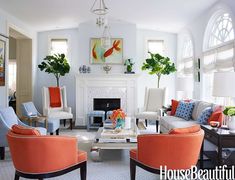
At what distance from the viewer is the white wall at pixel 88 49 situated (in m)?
8.22

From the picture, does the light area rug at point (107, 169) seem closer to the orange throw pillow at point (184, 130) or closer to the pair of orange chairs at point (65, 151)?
the pair of orange chairs at point (65, 151)

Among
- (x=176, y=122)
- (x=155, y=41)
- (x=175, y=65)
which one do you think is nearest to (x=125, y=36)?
(x=155, y=41)

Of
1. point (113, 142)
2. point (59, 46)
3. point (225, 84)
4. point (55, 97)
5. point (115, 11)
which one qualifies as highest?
point (115, 11)

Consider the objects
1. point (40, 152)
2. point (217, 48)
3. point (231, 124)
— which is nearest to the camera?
point (40, 152)

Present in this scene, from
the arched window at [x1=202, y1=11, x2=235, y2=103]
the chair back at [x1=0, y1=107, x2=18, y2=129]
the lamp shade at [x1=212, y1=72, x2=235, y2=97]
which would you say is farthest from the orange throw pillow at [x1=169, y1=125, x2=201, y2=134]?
the chair back at [x1=0, y1=107, x2=18, y2=129]

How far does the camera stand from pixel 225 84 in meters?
3.72

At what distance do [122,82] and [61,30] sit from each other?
8.47ft

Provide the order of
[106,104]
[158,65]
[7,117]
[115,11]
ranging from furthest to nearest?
[106,104] → [158,65] → [115,11] → [7,117]

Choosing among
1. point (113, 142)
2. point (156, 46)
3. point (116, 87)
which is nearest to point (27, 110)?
point (113, 142)

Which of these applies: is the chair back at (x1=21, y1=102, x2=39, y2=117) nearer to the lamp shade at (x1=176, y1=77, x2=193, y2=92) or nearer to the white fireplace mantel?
the white fireplace mantel

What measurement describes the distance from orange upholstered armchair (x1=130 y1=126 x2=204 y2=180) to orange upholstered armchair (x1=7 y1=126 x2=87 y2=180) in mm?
813

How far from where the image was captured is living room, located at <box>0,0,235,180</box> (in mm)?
2930

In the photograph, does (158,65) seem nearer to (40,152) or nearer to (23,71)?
(23,71)

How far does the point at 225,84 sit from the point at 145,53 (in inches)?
198
